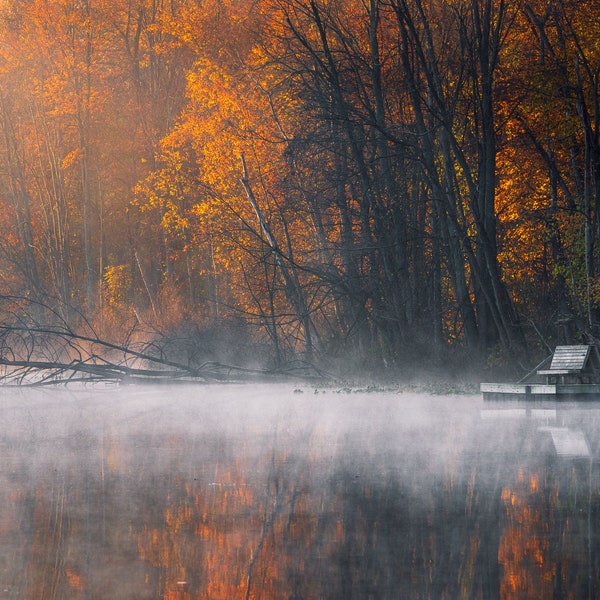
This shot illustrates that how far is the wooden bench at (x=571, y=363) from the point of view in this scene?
2133cm

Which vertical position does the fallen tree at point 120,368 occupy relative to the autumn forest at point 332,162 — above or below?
below

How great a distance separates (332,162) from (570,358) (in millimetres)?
11518

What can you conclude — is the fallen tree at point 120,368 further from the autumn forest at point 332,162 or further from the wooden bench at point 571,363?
the wooden bench at point 571,363

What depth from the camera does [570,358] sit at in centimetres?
2169

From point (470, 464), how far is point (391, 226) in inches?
672

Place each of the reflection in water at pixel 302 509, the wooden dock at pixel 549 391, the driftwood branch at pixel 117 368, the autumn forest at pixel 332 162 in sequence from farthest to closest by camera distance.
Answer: the autumn forest at pixel 332 162, the driftwood branch at pixel 117 368, the wooden dock at pixel 549 391, the reflection in water at pixel 302 509

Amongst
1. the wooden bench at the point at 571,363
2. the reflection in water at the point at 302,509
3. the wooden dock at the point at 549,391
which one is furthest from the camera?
the wooden bench at the point at 571,363

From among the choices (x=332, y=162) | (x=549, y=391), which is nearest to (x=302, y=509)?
(x=549, y=391)

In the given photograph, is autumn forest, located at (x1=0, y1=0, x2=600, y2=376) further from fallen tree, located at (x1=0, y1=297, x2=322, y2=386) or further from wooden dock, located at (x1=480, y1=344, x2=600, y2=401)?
wooden dock, located at (x1=480, y1=344, x2=600, y2=401)

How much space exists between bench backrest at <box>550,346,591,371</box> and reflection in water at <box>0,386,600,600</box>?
11.5 ft

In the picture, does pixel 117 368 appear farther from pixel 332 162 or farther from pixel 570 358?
pixel 570 358

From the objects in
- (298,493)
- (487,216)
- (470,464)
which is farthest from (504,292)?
(298,493)

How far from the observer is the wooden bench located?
70.0 ft

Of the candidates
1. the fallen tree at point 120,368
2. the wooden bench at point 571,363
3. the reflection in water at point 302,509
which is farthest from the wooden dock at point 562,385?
the fallen tree at point 120,368
